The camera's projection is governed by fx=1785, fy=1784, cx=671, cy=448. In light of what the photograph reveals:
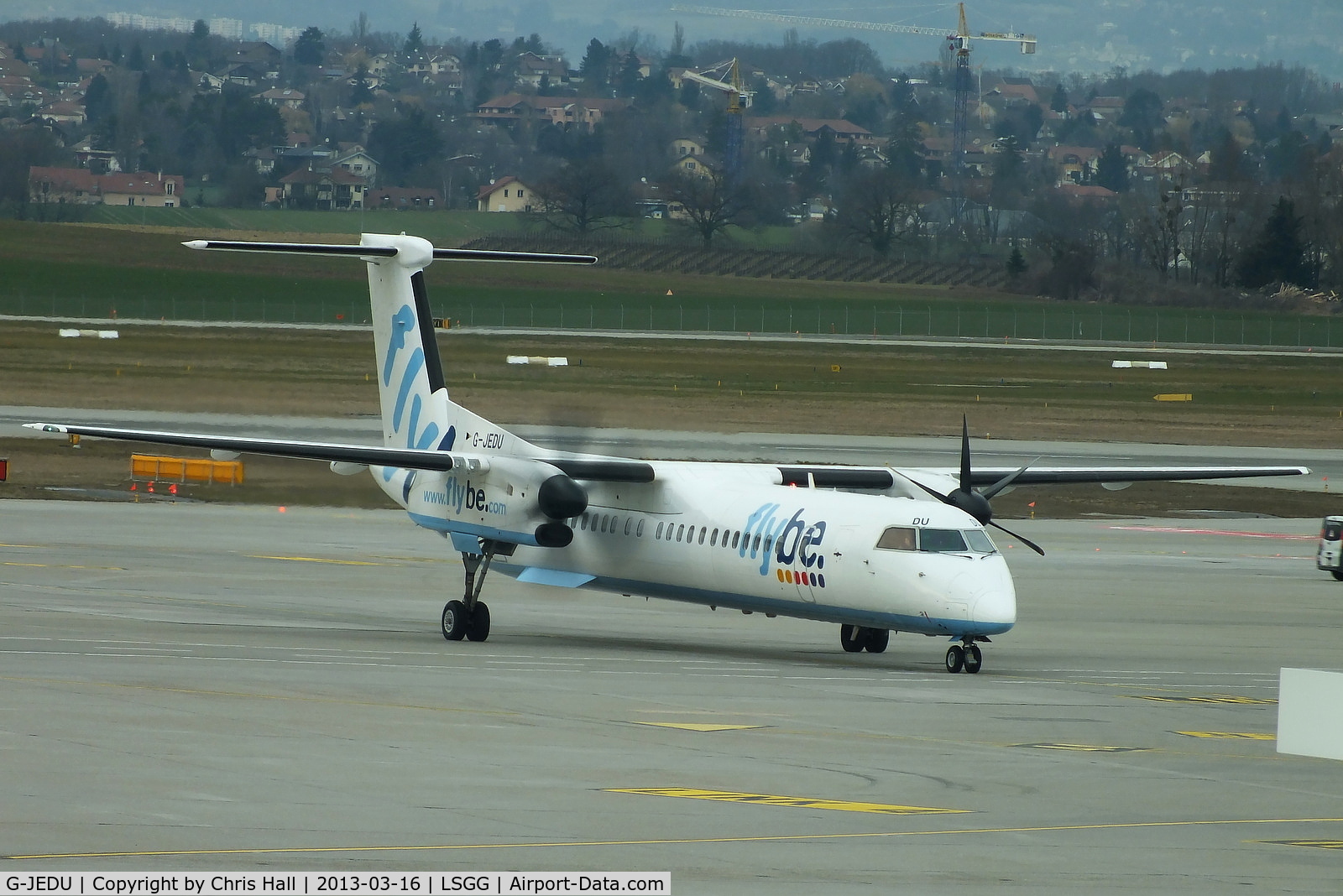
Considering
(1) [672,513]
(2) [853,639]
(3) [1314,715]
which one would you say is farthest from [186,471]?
(3) [1314,715]

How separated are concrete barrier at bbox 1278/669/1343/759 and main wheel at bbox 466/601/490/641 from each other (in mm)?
18557

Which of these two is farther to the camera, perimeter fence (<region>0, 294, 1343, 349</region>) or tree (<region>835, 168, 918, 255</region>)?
tree (<region>835, 168, 918, 255</region>)

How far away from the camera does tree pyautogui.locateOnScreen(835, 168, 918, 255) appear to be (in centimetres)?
16400

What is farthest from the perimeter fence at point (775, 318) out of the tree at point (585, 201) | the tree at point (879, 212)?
the tree at point (585, 201)

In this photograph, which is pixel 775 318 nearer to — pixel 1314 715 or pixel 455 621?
pixel 455 621

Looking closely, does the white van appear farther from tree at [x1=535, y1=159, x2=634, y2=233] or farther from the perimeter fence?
tree at [x1=535, y1=159, x2=634, y2=233]

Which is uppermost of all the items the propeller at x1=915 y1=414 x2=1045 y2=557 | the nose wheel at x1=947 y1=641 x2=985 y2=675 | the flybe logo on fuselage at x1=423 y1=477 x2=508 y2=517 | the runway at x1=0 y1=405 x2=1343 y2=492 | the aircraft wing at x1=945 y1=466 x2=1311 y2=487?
the propeller at x1=915 y1=414 x2=1045 y2=557

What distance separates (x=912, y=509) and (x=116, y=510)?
24489mm

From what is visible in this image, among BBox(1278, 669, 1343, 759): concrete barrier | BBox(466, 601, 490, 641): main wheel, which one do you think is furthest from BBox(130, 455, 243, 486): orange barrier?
BBox(1278, 669, 1343, 759): concrete barrier

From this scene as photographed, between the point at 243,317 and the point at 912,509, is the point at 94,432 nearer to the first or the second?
the point at 912,509

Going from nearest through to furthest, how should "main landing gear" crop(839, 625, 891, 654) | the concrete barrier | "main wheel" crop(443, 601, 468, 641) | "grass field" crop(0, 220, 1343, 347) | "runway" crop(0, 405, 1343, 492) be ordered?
the concrete barrier → "main landing gear" crop(839, 625, 891, 654) → "main wheel" crop(443, 601, 468, 641) → "runway" crop(0, 405, 1343, 492) → "grass field" crop(0, 220, 1343, 347)

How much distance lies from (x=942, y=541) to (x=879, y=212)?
5774 inches

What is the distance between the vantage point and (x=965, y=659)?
22375 mm

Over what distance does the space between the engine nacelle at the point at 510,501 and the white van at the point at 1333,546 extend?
1707cm
